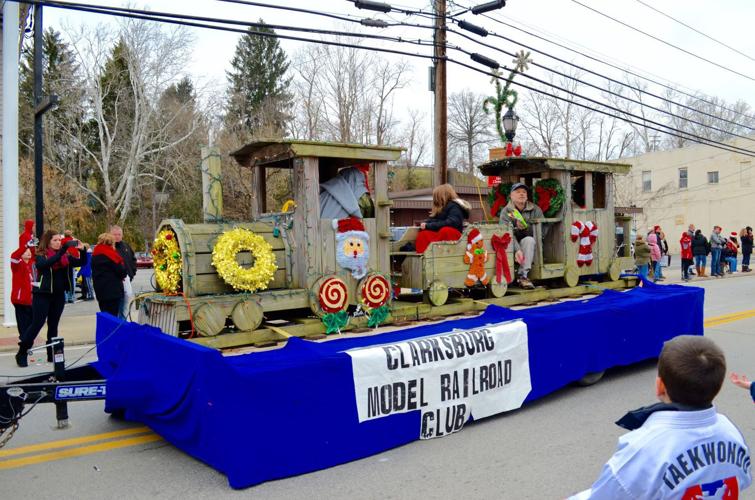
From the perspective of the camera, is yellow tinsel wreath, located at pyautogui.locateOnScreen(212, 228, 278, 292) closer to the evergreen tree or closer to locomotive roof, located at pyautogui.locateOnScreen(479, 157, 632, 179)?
locomotive roof, located at pyautogui.locateOnScreen(479, 157, 632, 179)

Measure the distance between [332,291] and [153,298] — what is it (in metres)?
1.84

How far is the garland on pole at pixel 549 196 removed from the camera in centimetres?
928

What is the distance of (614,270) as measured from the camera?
1027 centimetres

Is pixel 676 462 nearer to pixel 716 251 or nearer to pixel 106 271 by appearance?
pixel 106 271

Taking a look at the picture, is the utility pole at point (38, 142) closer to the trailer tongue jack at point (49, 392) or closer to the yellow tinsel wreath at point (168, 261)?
the yellow tinsel wreath at point (168, 261)

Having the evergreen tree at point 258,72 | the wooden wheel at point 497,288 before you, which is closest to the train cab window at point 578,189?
the wooden wheel at point 497,288

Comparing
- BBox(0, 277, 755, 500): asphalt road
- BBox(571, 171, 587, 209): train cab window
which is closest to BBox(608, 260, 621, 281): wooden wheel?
BBox(571, 171, 587, 209): train cab window

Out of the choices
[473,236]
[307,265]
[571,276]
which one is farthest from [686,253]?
[307,265]

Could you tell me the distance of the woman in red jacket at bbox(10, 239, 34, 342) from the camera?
345 inches

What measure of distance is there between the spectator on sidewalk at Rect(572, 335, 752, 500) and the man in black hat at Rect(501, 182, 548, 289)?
6886mm

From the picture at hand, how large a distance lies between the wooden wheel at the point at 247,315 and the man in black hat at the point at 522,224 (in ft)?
13.3

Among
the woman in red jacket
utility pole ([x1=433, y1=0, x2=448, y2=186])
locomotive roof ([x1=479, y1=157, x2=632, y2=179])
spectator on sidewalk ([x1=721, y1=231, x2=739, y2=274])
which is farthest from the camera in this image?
spectator on sidewalk ([x1=721, y1=231, x2=739, y2=274])

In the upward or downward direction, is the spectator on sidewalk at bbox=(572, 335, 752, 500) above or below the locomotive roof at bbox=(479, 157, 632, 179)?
below

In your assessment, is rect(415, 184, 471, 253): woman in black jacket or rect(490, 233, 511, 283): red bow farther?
rect(490, 233, 511, 283): red bow
